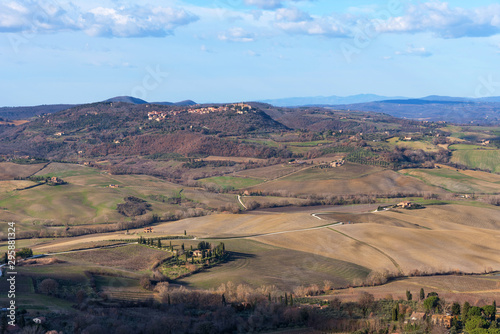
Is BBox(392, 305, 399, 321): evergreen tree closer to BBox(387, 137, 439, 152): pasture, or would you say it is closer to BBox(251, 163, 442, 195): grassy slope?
BBox(251, 163, 442, 195): grassy slope

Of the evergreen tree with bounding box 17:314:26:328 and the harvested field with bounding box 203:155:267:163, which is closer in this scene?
the evergreen tree with bounding box 17:314:26:328

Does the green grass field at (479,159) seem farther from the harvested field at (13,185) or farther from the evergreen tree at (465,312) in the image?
the evergreen tree at (465,312)

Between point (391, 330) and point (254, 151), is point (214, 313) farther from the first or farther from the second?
point (254, 151)

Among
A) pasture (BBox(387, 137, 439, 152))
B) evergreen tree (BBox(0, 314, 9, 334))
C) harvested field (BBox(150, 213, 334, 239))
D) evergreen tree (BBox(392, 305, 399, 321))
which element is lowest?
harvested field (BBox(150, 213, 334, 239))

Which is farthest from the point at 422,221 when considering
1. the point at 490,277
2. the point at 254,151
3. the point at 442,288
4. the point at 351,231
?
the point at 254,151

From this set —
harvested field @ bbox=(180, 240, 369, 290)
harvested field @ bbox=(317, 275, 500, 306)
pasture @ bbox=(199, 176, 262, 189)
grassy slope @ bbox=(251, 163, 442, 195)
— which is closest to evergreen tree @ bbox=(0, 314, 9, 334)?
harvested field @ bbox=(180, 240, 369, 290)

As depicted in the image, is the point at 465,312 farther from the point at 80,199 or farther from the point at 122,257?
the point at 80,199

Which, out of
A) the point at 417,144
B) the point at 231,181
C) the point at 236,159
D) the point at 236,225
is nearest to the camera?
the point at 236,225

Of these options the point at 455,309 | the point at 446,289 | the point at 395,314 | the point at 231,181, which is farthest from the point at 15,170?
the point at 455,309
